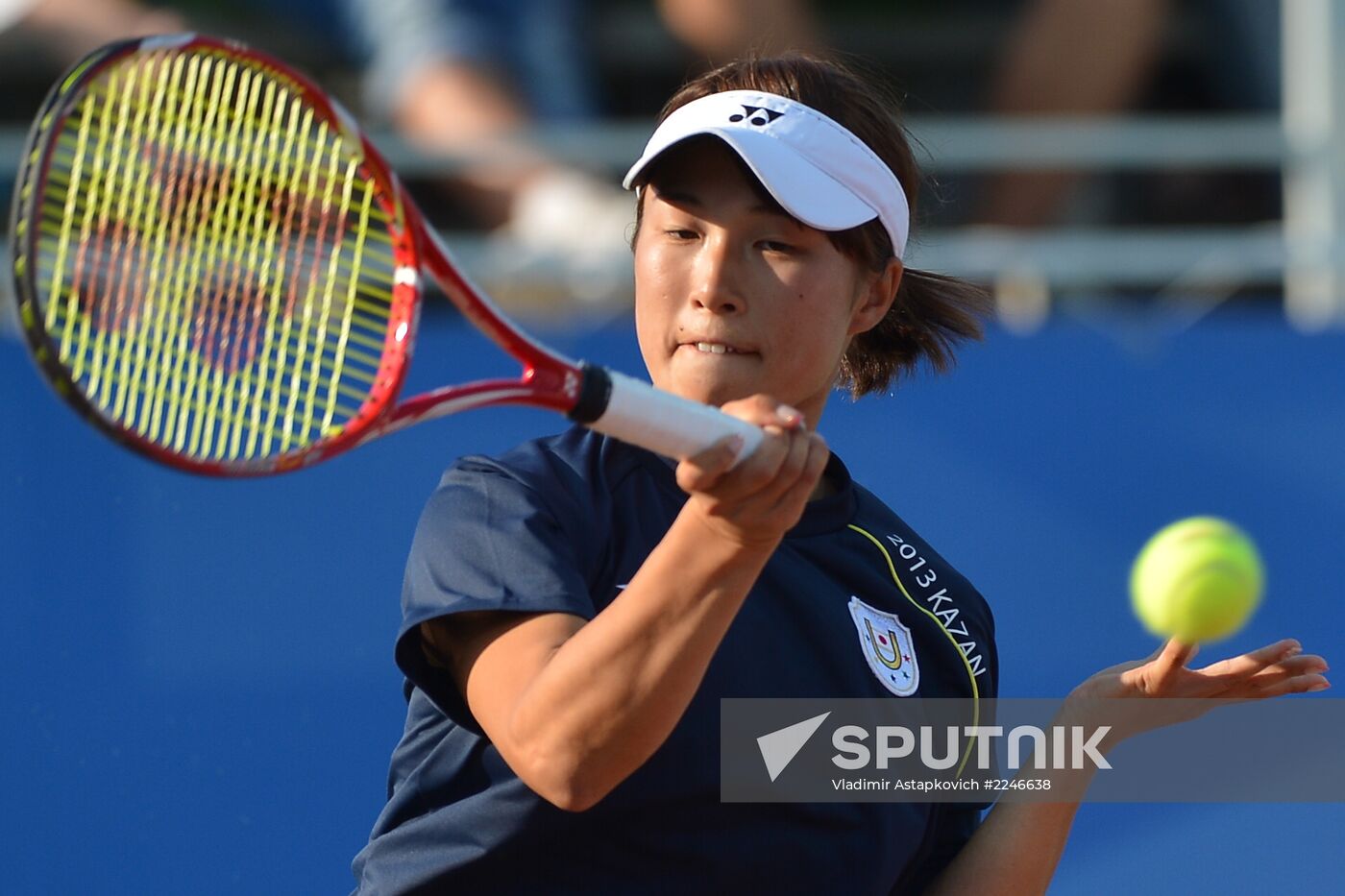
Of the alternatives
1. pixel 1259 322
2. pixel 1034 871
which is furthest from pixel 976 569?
pixel 1034 871

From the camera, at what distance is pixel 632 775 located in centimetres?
175

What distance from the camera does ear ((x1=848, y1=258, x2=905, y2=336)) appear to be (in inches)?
80.8

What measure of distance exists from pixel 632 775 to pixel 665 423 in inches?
15.8

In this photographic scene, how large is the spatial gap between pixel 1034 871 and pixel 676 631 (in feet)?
2.87

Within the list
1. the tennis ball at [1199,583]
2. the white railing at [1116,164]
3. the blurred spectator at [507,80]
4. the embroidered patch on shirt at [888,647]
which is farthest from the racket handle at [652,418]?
the blurred spectator at [507,80]

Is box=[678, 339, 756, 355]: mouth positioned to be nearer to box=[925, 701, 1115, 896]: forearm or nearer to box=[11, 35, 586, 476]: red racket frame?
box=[11, 35, 586, 476]: red racket frame

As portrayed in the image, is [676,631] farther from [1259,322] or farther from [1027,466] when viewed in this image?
[1259,322]

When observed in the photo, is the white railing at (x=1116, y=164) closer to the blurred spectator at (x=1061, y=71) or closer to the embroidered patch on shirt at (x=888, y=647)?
the blurred spectator at (x=1061, y=71)

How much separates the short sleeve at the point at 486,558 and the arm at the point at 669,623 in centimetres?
11

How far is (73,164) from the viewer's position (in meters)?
1.67

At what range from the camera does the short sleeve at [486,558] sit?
1.62 metres

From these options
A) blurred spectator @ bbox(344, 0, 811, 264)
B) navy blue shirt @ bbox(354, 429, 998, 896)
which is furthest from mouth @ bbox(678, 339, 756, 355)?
blurred spectator @ bbox(344, 0, 811, 264)

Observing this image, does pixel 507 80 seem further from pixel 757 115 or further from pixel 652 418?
pixel 652 418

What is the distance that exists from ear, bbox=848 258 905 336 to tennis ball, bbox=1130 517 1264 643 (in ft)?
1.37
